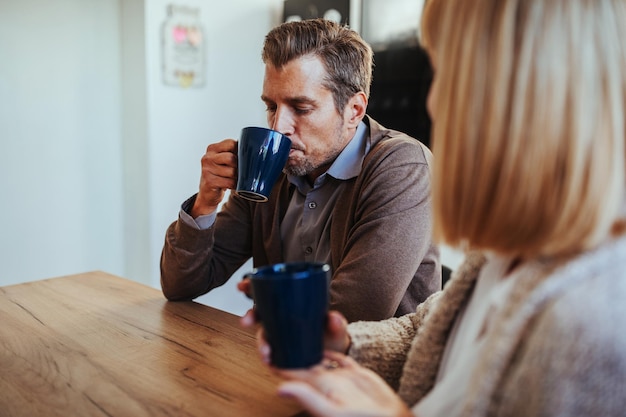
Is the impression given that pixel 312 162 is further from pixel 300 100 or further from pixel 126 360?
pixel 126 360

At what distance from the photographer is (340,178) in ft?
4.16

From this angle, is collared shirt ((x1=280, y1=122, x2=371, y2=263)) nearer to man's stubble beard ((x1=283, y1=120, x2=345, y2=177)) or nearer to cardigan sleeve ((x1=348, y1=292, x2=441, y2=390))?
man's stubble beard ((x1=283, y1=120, x2=345, y2=177))

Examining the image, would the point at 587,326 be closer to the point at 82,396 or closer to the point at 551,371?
the point at 551,371

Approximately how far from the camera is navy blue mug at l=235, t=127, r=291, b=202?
1.02m

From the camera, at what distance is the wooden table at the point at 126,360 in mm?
692

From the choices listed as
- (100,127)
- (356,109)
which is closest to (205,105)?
(100,127)

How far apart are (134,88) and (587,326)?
2255mm

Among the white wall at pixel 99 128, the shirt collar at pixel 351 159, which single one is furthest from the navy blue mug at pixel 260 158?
the white wall at pixel 99 128

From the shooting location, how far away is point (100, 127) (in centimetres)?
237

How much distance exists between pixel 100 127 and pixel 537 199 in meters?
2.23

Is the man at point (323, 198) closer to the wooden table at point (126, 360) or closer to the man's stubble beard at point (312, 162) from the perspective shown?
the man's stubble beard at point (312, 162)

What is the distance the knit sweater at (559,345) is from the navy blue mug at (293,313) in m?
0.17

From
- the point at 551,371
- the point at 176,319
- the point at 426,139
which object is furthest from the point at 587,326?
the point at 426,139

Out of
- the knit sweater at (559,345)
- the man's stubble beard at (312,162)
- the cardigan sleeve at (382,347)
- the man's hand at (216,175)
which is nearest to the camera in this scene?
the knit sweater at (559,345)
